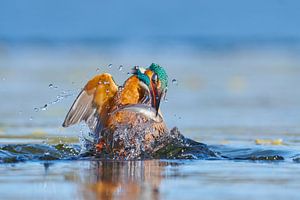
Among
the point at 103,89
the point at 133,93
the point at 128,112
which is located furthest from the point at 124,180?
the point at 103,89

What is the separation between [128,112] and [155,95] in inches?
18.7

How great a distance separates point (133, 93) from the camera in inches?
401

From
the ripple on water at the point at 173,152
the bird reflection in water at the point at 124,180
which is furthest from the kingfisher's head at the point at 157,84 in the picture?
the bird reflection in water at the point at 124,180

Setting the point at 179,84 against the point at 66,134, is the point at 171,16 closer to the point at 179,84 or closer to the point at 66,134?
the point at 179,84

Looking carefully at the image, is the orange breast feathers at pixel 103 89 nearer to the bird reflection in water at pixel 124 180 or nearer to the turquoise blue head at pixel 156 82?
the turquoise blue head at pixel 156 82

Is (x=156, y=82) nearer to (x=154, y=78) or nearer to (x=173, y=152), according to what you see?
(x=154, y=78)

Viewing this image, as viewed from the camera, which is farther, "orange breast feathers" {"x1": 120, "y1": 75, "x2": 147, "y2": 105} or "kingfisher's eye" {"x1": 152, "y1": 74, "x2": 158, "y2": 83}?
"orange breast feathers" {"x1": 120, "y1": 75, "x2": 147, "y2": 105}

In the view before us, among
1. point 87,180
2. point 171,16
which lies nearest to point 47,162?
point 87,180

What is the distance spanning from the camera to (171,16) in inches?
1880

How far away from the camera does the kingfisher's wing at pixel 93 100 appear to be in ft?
34.6

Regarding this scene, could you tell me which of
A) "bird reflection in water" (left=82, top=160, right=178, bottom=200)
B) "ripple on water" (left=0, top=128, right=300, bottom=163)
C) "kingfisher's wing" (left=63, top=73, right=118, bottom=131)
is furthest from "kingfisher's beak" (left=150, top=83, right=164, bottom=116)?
"kingfisher's wing" (left=63, top=73, right=118, bottom=131)

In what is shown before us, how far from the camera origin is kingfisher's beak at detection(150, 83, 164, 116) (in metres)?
9.64

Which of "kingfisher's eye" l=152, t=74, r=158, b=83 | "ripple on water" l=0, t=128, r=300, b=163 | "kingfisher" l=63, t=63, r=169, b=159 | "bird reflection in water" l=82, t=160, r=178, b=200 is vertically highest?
"kingfisher's eye" l=152, t=74, r=158, b=83

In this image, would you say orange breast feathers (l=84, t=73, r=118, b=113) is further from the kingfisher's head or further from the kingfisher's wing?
the kingfisher's head
